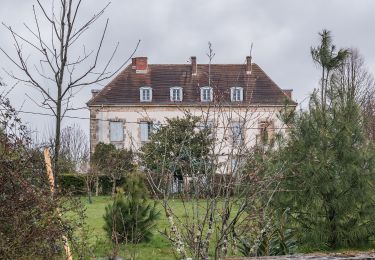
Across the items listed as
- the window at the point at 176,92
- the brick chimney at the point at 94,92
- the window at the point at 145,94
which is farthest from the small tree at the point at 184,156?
the brick chimney at the point at 94,92

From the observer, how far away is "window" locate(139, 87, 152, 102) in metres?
45.1

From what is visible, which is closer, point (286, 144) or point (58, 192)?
point (58, 192)

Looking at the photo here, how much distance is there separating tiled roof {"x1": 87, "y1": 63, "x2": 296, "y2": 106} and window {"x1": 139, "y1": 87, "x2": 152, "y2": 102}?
0.25 m

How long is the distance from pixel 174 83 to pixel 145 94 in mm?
2410

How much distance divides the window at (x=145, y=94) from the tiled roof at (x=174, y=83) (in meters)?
0.25

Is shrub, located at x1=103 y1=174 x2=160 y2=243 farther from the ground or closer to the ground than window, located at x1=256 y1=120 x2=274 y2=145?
closer to the ground

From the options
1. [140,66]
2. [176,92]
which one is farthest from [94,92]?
[176,92]

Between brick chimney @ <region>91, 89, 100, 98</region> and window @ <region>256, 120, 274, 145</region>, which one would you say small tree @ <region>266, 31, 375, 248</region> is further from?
brick chimney @ <region>91, 89, 100, 98</region>

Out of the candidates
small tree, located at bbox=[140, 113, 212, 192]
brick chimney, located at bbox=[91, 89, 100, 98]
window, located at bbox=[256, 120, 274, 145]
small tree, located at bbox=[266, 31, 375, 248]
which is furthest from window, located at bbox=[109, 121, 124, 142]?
small tree, located at bbox=[140, 113, 212, 192]

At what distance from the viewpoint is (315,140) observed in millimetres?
11773

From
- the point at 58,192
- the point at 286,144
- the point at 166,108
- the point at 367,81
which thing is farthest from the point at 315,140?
the point at 166,108

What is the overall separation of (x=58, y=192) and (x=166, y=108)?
38165mm

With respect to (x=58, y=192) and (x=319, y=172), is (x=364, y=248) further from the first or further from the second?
(x=58, y=192)

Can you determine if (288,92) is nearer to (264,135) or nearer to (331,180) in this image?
(331,180)
